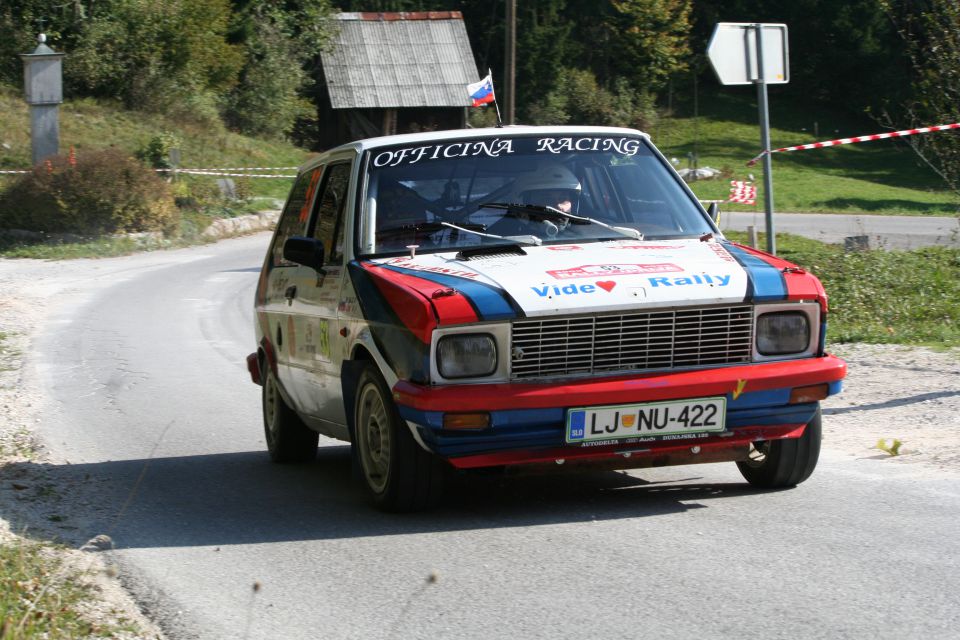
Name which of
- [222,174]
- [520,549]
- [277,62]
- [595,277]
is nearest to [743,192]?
[595,277]

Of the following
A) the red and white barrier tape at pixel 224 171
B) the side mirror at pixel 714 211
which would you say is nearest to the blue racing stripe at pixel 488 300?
the side mirror at pixel 714 211

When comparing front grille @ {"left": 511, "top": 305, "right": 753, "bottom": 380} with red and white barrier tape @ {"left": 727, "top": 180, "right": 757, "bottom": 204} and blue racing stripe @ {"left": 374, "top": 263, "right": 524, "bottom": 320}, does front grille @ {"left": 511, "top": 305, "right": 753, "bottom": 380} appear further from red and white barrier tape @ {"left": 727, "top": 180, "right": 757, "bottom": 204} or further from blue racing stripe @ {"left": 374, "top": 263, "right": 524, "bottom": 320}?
red and white barrier tape @ {"left": 727, "top": 180, "right": 757, "bottom": 204}

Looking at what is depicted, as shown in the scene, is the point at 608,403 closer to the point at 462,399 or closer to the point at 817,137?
the point at 462,399

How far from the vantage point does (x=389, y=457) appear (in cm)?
616

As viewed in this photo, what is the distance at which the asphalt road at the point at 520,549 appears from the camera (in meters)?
4.62

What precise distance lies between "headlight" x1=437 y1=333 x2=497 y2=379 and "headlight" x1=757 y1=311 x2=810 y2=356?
125cm

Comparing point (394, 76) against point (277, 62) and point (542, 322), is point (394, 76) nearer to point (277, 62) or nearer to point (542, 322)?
point (277, 62)

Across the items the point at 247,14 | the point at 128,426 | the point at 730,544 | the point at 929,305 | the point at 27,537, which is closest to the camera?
the point at 730,544

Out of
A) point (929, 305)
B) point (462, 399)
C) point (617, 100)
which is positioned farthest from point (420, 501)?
point (617, 100)

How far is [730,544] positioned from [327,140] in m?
54.5

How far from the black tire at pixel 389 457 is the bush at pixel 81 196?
23047 millimetres

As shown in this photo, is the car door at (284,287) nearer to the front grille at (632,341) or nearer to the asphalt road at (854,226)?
the front grille at (632,341)

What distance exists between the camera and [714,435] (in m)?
6.12

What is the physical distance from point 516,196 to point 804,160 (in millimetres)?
53137
